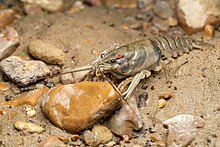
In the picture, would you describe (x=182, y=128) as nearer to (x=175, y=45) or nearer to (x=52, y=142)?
(x=52, y=142)

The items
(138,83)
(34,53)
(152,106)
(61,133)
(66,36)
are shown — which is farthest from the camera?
(66,36)

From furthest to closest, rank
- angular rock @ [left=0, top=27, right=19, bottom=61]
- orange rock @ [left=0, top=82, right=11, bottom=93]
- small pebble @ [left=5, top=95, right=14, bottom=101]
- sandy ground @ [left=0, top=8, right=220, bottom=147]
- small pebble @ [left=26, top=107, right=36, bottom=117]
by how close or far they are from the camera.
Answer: angular rock @ [left=0, top=27, right=19, bottom=61] < orange rock @ [left=0, top=82, right=11, bottom=93] < small pebble @ [left=5, top=95, right=14, bottom=101] < small pebble @ [left=26, top=107, right=36, bottom=117] < sandy ground @ [left=0, top=8, right=220, bottom=147]

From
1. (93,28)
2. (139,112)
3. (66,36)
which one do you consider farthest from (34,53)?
(139,112)

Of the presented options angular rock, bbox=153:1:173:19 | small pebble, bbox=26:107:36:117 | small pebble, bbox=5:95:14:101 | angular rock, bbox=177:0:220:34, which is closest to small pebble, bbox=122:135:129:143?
small pebble, bbox=26:107:36:117

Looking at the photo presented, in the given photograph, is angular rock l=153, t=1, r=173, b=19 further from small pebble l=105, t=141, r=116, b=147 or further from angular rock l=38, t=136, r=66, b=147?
angular rock l=38, t=136, r=66, b=147

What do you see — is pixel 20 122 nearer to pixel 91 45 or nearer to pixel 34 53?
pixel 34 53
